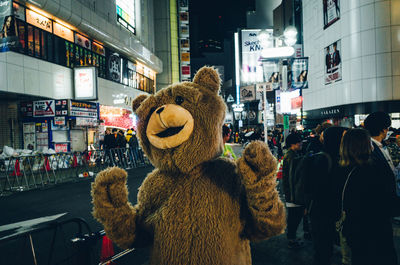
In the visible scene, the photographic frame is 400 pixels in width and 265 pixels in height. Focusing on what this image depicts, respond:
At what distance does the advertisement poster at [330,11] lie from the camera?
28158 millimetres

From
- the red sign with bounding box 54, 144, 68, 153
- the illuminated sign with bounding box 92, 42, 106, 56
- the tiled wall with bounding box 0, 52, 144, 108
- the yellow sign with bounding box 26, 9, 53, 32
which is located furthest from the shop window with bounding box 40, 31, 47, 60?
the red sign with bounding box 54, 144, 68, 153

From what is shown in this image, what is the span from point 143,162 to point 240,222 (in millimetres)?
16200

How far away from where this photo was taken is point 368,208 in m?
2.64

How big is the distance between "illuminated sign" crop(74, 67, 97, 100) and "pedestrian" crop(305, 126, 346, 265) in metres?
17.9

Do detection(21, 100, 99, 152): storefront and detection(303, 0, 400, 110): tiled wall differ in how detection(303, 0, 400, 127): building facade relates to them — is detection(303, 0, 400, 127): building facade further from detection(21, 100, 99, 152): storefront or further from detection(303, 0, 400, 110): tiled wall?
detection(21, 100, 99, 152): storefront

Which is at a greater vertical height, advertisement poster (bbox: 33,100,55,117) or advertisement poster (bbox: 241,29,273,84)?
advertisement poster (bbox: 241,29,273,84)

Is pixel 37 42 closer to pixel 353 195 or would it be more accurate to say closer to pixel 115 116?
pixel 115 116

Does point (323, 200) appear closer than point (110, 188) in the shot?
No

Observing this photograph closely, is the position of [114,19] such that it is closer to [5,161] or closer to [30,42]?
[30,42]

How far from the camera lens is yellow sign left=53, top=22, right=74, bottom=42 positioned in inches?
729

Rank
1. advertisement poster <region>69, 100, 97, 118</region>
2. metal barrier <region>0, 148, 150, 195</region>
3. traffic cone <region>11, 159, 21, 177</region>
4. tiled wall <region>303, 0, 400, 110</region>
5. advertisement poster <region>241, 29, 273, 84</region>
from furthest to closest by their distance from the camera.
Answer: advertisement poster <region>241, 29, 273, 84</region>, tiled wall <region>303, 0, 400, 110</region>, advertisement poster <region>69, 100, 97, 118</region>, metal barrier <region>0, 148, 150, 195</region>, traffic cone <region>11, 159, 21, 177</region>

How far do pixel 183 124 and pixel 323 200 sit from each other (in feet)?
8.20

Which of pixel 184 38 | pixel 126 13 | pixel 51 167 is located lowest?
pixel 51 167

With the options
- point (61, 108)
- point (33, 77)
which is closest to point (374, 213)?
point (61, 108)
